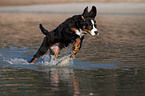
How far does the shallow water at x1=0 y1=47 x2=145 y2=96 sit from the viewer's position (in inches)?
335

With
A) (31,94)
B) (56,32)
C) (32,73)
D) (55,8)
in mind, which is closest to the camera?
(31,94)

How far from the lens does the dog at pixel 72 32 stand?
441 inches

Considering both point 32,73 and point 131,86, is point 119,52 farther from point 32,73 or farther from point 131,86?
point 131,86

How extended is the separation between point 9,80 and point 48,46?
270 centimetres

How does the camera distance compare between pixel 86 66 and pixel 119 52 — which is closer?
pixel 86 66

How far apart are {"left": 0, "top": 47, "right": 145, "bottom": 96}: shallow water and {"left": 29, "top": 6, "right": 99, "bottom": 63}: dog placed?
2.18ft

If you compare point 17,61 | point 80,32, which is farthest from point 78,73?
point 17,61

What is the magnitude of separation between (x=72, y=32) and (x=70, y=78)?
190cm

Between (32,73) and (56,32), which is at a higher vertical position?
(56,32)

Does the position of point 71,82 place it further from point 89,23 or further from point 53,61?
point 53,61

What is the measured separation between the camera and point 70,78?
33.4ft

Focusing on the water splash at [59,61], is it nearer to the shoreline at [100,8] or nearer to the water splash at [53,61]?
the water splash at [53,61]

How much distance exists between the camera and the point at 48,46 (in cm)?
1225

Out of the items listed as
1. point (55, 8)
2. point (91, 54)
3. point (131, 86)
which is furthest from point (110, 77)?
point (55, 8)
